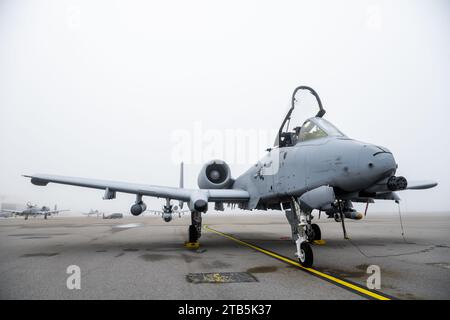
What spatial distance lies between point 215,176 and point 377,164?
9347mm

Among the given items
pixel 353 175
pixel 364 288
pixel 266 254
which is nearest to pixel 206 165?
pixel 266 254

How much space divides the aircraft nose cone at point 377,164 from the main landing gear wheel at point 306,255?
2134 mm

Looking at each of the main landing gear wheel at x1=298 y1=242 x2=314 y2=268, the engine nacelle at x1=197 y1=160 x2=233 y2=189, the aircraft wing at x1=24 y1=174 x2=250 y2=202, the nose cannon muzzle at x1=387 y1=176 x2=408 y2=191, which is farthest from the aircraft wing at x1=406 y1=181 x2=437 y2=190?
the main landing gear wheel at x1=298 y1=242 x2=314 y2=268

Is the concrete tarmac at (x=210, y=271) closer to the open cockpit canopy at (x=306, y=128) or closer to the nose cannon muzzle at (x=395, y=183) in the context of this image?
the nose cannon muzzle at (x=395, y=183)

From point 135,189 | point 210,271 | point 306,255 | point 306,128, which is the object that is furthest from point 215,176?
point 306,255

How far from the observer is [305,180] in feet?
23.8

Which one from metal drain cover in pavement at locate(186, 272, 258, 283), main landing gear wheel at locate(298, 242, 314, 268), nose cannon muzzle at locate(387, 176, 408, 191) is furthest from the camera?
main landing gear wheel at locate(298, 242, 314, 268)

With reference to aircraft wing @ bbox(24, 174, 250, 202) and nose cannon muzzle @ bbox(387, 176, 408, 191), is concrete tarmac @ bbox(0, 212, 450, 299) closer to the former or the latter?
nose cannon muzzle @ bbox(387, 176, 408, 191)

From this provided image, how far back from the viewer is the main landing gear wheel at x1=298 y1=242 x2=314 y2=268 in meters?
6.54

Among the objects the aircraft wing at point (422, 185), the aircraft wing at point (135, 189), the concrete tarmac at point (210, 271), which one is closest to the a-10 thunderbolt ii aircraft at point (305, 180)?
the aircraft wing at point (135, 189)

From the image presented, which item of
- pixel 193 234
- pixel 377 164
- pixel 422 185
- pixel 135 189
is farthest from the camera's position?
pixel 422 185

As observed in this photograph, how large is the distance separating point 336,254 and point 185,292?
6.00 m

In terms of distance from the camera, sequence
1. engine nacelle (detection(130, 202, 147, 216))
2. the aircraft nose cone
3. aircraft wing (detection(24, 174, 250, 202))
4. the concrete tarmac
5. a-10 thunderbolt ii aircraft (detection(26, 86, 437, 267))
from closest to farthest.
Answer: the concrete tarmac < the aircraft nose cone < a-10 thunderbolt ii aircraft (detection(26, 86, 437, 267)) < aircraft wing (detection(24, 174, 250, 202)) < engine nacelle (detection(130, 202, 147, 216))

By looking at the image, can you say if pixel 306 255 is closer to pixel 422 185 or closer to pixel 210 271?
pixel 210 271
